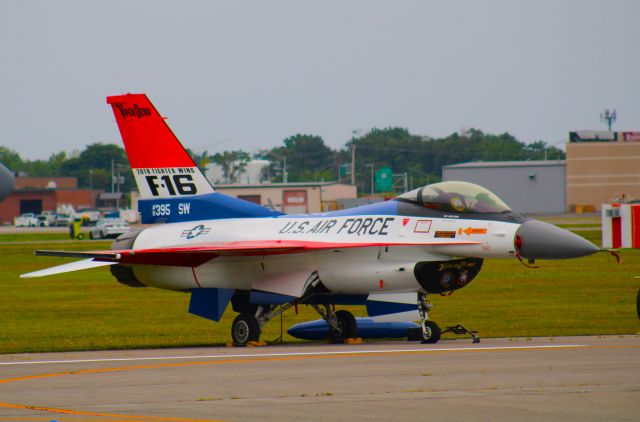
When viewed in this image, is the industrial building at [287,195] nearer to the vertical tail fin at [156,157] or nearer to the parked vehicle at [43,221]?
the parked vehicle at [43,221]

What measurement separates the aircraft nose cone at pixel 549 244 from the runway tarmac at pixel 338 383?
5.04 feet

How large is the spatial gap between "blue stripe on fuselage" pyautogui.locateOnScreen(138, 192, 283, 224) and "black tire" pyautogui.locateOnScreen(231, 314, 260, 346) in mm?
2141

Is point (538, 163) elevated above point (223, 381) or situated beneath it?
elevated above

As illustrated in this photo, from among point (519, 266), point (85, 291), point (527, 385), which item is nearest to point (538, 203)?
point (519, 266)

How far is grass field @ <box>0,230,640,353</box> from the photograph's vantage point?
74.4ft

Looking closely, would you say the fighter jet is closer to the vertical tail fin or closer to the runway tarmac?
the vertical tail fin

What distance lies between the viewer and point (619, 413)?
11203mm

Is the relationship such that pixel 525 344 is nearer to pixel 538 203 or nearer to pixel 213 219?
pixel 213 219

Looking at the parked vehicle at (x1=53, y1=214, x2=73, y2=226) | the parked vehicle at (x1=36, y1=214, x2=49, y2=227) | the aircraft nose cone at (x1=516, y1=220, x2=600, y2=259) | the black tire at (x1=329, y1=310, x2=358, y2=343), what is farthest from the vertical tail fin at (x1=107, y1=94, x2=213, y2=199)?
the parked vehicle at (x1=36, y1=214, x2=49, y2=227)

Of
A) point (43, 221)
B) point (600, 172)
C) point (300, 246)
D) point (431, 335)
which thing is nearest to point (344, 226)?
point (300, 246)

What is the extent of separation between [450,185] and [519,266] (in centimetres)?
2667

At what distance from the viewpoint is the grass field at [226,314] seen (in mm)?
22678

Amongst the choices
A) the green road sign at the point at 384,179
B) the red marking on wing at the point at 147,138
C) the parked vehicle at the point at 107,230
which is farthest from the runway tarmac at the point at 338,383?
the green road sign at the point at 384,179

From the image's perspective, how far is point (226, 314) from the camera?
2870 cm
